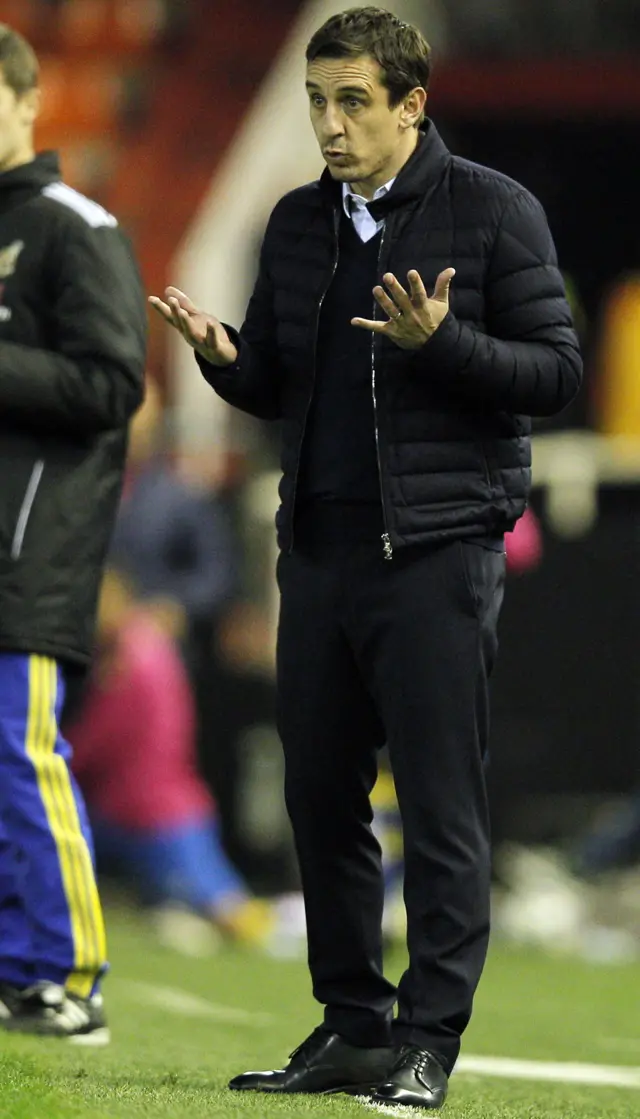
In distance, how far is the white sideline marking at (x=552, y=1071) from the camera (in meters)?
5.69

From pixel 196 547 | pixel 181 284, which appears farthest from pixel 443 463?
pixel 181 284

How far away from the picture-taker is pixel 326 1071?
491 centimetres

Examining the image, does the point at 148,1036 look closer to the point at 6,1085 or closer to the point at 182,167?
the point at 6,1085

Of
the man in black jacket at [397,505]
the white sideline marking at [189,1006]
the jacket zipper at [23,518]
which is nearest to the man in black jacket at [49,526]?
the jacket zipper at [23,518]

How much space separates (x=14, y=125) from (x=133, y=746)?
446 cm

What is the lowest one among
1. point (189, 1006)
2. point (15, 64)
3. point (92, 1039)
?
point (189, 1006)

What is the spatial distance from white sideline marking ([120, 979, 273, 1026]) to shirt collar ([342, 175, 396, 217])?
2.80 meters

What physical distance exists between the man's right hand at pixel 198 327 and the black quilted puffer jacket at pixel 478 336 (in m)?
0.18

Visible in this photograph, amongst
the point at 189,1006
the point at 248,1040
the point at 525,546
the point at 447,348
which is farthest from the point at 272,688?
the point at 447,348

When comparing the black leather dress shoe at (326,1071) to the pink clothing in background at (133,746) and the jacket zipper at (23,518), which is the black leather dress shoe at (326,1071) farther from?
the pink clothing in background at (133,746)

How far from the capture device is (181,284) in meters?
14.5

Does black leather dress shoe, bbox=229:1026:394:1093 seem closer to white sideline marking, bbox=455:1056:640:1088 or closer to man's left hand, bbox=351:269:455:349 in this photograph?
white sideline marking, bbox=455:1056:640:1088

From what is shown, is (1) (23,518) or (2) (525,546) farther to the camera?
(2) (525,546)

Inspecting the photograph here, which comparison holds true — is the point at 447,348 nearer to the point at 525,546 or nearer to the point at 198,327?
the point at 198,327
